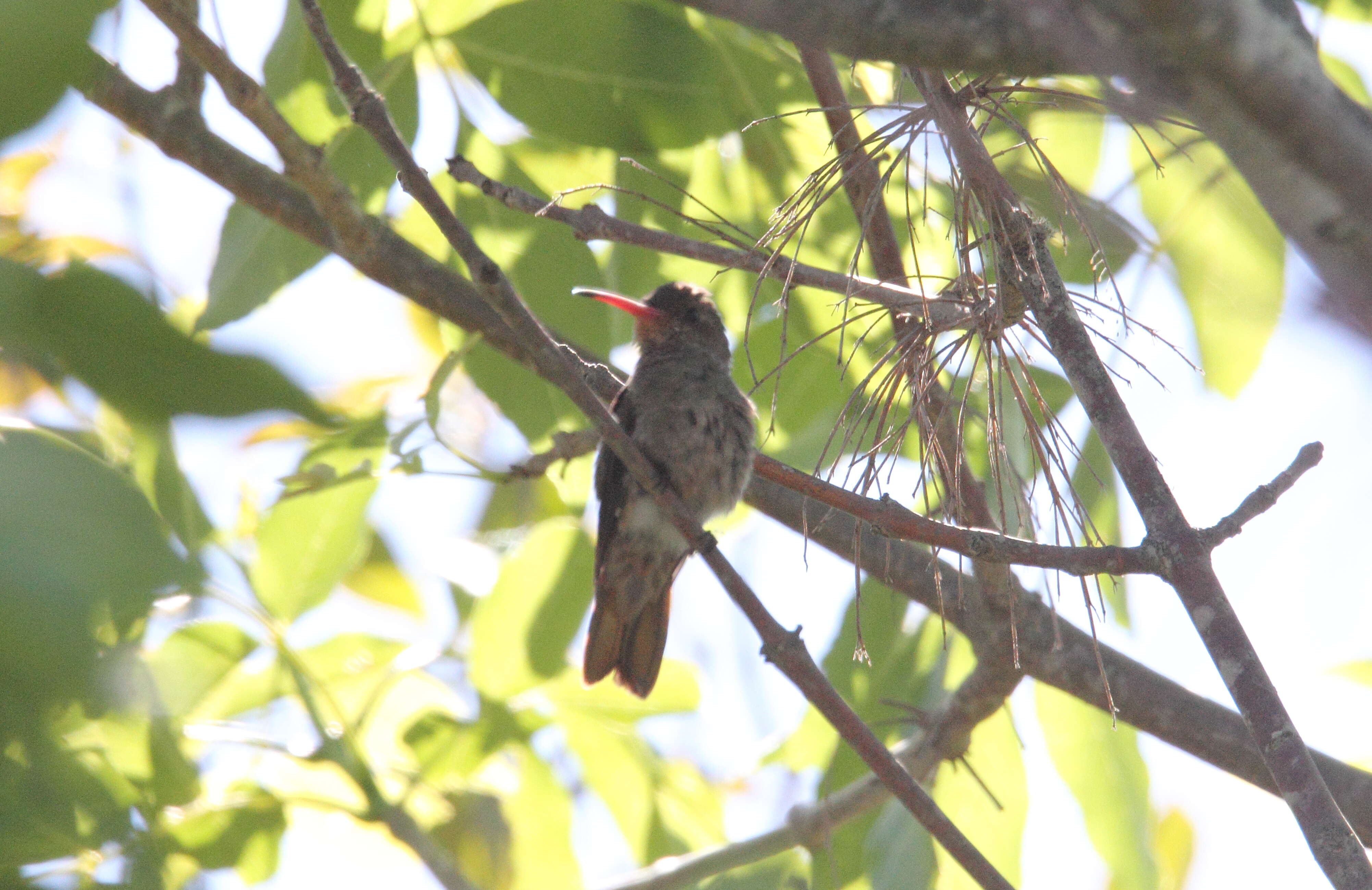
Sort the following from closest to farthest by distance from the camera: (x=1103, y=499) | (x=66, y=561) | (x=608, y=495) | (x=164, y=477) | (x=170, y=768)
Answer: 1. (x=66, y=561)
2. (x=164, y=477)
3. (x=170, y=768)
4. (x=1103, y=499)
5. (x=608, y=495)

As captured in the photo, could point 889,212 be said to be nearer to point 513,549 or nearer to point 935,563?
point 935,563

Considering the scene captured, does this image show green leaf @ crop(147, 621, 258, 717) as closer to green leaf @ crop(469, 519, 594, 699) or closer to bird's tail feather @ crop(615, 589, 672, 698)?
green leaf @ crop(469, 519, 594, 699)

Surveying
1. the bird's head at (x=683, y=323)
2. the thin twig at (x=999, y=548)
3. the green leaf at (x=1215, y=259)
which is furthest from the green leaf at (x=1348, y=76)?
the bird's head at (x=683, y=323)

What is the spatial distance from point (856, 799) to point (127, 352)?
9.51 ft

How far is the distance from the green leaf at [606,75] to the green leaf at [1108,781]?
194 centimetres

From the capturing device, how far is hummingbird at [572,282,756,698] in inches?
171

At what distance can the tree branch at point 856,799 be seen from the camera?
125 inches

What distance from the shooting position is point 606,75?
121 inches

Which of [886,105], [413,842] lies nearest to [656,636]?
[413,842]

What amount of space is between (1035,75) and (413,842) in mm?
2823

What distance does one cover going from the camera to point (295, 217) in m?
3.32

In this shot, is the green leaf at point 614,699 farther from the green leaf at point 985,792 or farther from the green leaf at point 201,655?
the green leaf at point 201,655

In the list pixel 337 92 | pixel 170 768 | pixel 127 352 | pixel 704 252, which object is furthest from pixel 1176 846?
pixel 127 352

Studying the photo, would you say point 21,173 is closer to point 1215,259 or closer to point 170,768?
point 170,768
